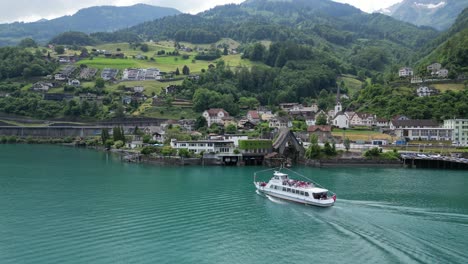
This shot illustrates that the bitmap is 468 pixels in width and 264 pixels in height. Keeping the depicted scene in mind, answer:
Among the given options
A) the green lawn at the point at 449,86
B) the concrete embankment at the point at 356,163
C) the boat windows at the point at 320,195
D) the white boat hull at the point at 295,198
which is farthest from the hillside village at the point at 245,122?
the boat windows at the point at 320,195

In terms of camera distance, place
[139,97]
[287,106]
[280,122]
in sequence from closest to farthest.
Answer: [280,122]
[287,106]
[139,97]

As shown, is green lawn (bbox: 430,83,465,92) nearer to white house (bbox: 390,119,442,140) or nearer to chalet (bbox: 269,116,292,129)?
white house (bbox: 390,119,442,140)

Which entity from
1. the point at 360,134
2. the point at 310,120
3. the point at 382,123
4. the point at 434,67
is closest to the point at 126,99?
the point at 310,120

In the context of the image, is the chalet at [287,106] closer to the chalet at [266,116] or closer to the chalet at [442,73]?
the chalet at [266,116]

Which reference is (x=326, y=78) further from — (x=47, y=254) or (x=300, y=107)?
(x=47, y=254)

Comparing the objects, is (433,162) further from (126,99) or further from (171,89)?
(126,99)

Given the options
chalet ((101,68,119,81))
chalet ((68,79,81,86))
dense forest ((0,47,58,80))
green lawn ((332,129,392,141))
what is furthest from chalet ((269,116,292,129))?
dense forest ((0,47,58,80))
